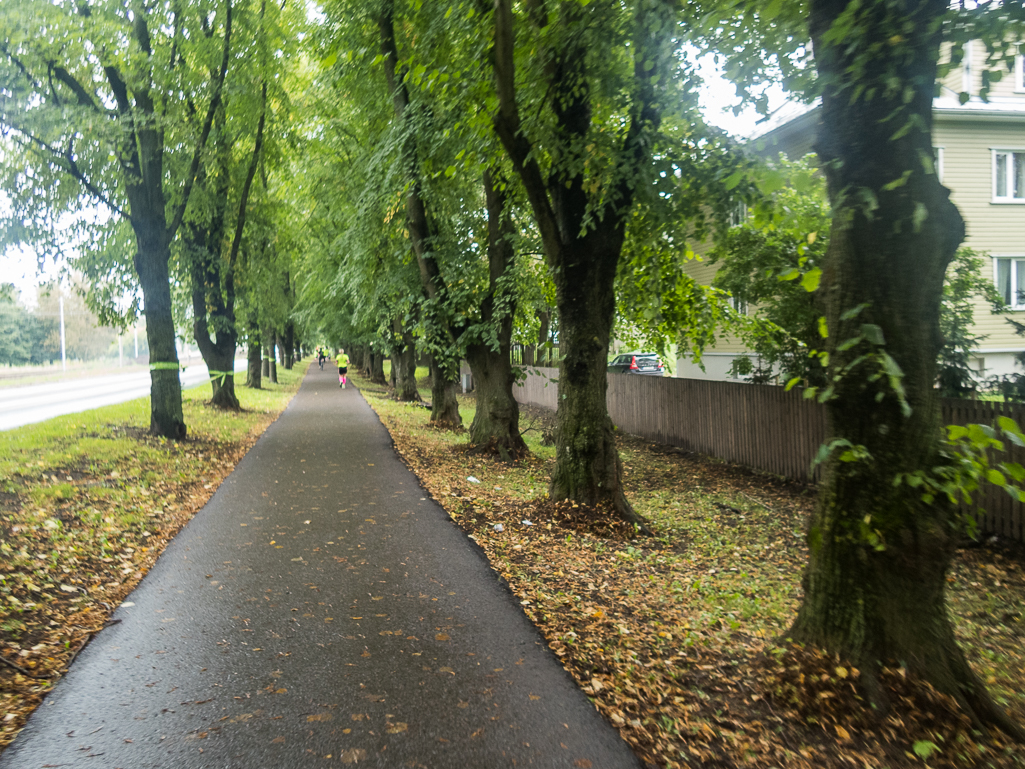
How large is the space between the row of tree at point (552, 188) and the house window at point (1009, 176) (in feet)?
46.2

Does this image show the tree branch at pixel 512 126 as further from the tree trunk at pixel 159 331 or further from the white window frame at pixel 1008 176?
the white window frame at pixel 1008 176

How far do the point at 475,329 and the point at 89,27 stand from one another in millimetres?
8313

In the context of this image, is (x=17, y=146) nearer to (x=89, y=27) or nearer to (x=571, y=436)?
(x=89, y=27)

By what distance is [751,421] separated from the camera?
12.2 metres

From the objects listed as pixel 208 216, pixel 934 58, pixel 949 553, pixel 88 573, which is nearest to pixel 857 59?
pixel 934 58

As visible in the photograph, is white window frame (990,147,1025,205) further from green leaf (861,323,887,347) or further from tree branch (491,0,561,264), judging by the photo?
green leaf (861,323,887,347)

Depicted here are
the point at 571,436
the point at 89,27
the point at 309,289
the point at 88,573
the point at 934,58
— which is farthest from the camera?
the point at 309,289

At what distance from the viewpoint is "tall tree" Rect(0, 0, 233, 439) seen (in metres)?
12.0

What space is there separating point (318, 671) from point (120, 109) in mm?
13186

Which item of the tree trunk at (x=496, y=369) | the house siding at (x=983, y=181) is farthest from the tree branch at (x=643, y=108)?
the house siding at (x=983, y=181)

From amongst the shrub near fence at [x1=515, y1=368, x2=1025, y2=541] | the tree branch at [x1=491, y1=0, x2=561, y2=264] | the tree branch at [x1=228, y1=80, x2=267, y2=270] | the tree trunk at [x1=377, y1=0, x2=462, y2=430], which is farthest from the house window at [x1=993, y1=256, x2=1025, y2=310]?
the tree branch at [x1=228, y1=80, x2=267, y2=270]

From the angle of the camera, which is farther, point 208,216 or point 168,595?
point 208,216

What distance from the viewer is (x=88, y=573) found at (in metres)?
6.28

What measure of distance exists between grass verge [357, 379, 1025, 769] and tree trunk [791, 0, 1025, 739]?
0.26 m
